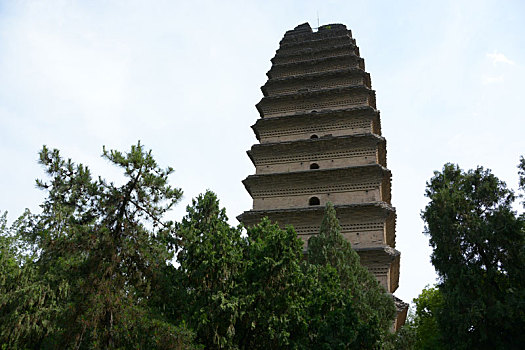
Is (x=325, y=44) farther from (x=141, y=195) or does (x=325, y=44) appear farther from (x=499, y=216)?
(x=141, y=195)

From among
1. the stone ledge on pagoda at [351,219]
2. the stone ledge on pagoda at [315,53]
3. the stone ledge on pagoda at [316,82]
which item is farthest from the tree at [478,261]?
the stone ledge on pagoda at [315,53]

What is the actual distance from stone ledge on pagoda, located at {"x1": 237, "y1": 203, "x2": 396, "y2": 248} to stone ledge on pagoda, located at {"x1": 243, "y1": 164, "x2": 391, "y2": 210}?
0.74m

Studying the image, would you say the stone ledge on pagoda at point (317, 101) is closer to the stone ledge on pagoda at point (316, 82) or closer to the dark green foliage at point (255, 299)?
the stone ledge on pagoda at point (316, 82)

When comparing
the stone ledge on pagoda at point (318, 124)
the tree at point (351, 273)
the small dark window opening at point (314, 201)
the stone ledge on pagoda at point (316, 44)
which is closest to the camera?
the tree at point (351, 273)

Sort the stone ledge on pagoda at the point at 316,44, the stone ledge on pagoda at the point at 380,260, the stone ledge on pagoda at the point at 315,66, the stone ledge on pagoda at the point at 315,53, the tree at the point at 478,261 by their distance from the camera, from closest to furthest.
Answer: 1. the tree at the point at 478,261
2. the stone ledge on pagoda at the point at 380,260
3. the stone ledge on pagoda at the point at 315,66
4. the stone ledge on pagoda at the point at 315,53
5. the stone ledge on pagoda at the point at 316,44

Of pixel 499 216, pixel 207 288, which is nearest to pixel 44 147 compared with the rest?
pixel 207 288

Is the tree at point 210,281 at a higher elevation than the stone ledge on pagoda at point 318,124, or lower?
lower

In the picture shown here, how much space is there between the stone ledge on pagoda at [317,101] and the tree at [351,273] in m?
8.78

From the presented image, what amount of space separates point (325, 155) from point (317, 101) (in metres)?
3.40

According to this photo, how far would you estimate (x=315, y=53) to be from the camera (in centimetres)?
2280

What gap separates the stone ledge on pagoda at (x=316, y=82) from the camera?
20.6 metres

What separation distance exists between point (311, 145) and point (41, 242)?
41.4ft

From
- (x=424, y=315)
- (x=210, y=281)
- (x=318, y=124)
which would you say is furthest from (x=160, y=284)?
(x=424, y=315)

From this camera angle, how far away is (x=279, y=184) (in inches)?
683
